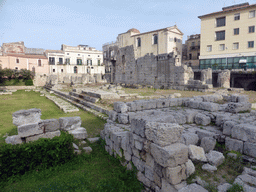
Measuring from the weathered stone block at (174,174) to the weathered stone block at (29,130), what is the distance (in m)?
4.54

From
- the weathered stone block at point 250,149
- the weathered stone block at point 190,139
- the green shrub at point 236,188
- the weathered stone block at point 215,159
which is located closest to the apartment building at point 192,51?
the weathered stone block at point 190,139

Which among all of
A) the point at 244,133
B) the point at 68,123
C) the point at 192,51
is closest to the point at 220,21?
the point at 192,51

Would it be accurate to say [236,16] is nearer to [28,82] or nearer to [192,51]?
[192,51]

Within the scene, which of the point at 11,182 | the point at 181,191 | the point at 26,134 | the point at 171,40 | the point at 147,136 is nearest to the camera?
the point at 181,191

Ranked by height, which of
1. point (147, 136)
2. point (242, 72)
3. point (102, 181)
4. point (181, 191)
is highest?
point (242, 72)

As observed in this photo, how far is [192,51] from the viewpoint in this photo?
42938mm

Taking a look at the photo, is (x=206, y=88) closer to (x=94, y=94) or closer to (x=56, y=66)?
(x=94, y=94)

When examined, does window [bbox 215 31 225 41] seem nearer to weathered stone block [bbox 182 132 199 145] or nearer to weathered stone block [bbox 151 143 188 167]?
weathered stone block [bbox 182 132 199 145]

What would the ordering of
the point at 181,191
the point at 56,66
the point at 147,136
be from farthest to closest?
the point at 56,66 → the point at 147,136 → the point at 181,191

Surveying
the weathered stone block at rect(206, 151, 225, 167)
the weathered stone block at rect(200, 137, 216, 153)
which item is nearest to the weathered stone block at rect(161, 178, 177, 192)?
the weathered stone block at rect(206, 151, 225, 167)

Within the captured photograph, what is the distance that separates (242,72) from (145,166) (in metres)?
26.8

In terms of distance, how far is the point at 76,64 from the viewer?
5422 cm

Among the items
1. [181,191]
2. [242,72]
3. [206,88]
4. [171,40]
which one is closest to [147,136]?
[181,191]

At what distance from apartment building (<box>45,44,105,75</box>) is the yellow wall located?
34.2m
